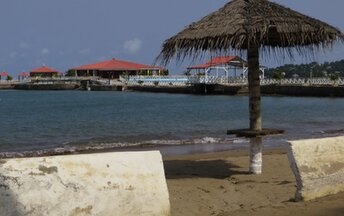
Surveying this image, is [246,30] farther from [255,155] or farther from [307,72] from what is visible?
[307,72]

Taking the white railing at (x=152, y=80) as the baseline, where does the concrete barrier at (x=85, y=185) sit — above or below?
below

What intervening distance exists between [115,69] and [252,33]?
77.1 meters

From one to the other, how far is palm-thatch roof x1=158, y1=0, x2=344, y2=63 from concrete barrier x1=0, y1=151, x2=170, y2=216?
3258 millimetres

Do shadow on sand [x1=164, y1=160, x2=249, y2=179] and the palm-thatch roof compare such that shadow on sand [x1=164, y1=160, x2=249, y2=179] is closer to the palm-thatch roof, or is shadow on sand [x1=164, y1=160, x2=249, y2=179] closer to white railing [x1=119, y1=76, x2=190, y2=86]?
the palm-thatch roof

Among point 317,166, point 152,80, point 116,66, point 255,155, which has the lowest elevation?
point 255,155

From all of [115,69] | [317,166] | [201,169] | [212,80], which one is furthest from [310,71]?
[317,166]

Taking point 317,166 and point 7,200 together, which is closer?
point 7,200

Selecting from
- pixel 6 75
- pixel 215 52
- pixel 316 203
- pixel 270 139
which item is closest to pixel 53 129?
pixel 270 139

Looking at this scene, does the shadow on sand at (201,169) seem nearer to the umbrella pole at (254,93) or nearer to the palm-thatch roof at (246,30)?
the umbrella pole at (254,93)

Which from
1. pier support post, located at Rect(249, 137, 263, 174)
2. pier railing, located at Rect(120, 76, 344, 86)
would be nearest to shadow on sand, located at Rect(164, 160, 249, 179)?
pier support post, located at Rect(249, 137, 263, 174)

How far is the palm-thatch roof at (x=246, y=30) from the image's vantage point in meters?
7.46

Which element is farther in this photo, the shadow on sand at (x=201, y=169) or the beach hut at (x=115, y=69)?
the beach hut at (x=115, y=69)

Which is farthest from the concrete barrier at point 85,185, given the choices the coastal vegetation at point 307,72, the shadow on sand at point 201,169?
the coastal vegetation at point 307,72

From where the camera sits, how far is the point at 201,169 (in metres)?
9.22
